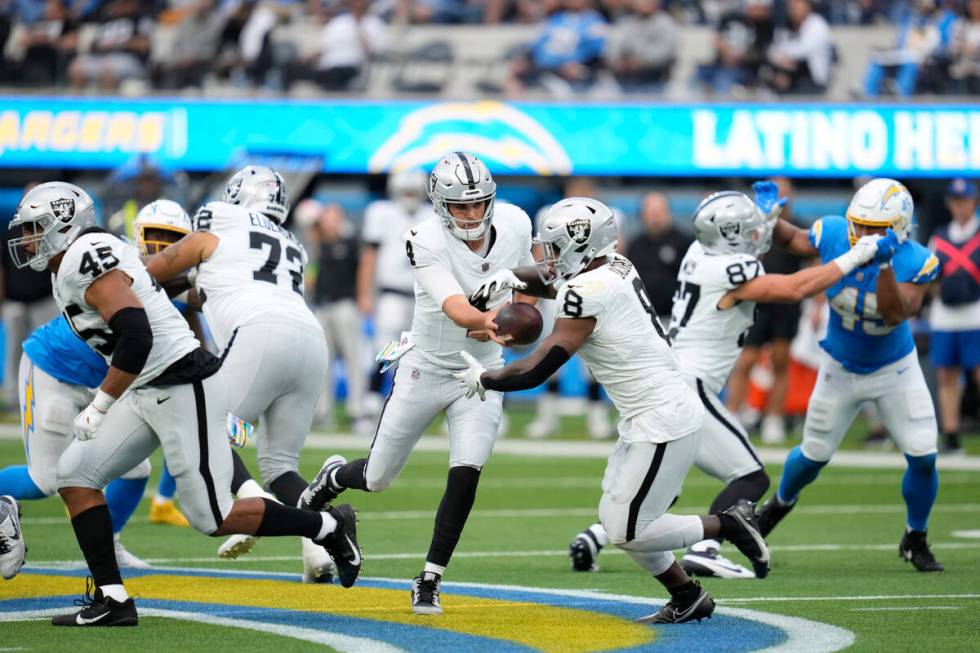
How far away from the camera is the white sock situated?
5621 mm

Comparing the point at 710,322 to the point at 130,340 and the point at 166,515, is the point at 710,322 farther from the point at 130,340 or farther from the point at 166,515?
the point at 166,515

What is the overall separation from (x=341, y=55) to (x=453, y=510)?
1240 centimetres

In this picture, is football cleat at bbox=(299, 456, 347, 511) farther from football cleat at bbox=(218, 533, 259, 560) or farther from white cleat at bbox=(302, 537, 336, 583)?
football cleat at bbox=(218, 533, 259, 560)

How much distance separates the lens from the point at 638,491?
228 inches

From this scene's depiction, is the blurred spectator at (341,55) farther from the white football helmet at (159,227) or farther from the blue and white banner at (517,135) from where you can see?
the white football helmet at (159,227)

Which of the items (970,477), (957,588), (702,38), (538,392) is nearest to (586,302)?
(957,588)

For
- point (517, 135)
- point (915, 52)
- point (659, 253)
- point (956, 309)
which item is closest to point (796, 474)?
point (956, 309)

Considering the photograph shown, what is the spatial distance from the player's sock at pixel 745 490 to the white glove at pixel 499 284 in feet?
5.87

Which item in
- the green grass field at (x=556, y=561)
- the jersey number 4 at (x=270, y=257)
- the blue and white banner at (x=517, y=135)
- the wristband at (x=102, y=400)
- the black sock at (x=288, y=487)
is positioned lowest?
the green grass field at (x=556, y=561)

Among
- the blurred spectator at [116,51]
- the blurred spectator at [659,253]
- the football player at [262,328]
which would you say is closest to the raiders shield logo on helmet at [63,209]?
the football player at [262,328]

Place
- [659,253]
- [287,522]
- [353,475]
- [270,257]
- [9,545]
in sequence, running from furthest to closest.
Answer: [659,253], [270,257], [353,475], [9,545], [287,522]

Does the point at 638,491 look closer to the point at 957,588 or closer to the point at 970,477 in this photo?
the point at 957,588

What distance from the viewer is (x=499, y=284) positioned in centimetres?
588

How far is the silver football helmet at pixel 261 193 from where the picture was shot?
7.20m
